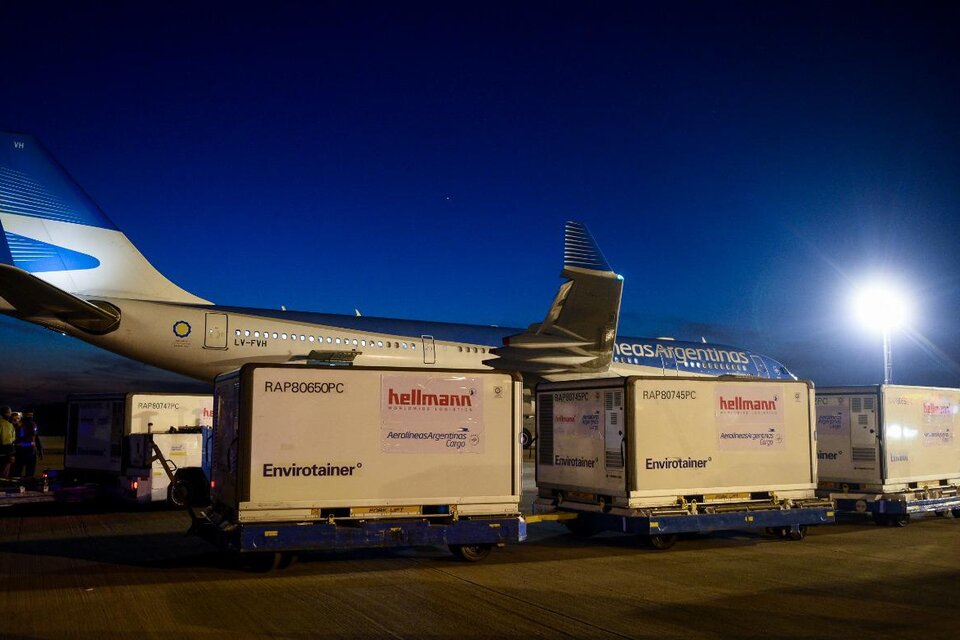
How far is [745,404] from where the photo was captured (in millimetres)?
12680

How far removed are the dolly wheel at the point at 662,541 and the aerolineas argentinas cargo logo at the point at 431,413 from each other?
3083mm

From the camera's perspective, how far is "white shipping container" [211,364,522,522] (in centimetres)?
956

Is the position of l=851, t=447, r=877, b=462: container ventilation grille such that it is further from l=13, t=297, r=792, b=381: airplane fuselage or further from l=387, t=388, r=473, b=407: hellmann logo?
l=13, t=297, r=792, b=381: airplane fuselage

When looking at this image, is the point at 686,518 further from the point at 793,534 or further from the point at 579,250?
the point at 579,250

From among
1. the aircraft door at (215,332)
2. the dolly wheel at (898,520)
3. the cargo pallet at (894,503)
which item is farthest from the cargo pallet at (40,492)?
the dolly wheel at (898,520)

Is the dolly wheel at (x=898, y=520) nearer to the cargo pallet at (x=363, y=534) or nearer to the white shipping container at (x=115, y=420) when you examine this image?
the cargo pallet at (x=363, y=534)

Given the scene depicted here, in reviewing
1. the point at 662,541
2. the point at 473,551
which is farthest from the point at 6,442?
the point at 662,541

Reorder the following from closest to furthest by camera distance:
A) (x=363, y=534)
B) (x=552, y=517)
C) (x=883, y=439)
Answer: (x=363, y=534) → (x=552, y=517) → (x=883, y=439)

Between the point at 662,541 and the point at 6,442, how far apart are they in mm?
14722

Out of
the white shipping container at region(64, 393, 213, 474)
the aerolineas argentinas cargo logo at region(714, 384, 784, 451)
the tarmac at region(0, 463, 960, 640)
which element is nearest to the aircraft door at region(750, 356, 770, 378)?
the tarmac at region(0, 463, 960, 640)

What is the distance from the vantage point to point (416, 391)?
10367 millimetres

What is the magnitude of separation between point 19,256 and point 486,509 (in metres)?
16.2

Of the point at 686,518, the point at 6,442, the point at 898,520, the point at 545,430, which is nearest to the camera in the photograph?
the point at 686,518

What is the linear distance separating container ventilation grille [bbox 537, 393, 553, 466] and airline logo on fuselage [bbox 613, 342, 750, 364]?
15041 mm
